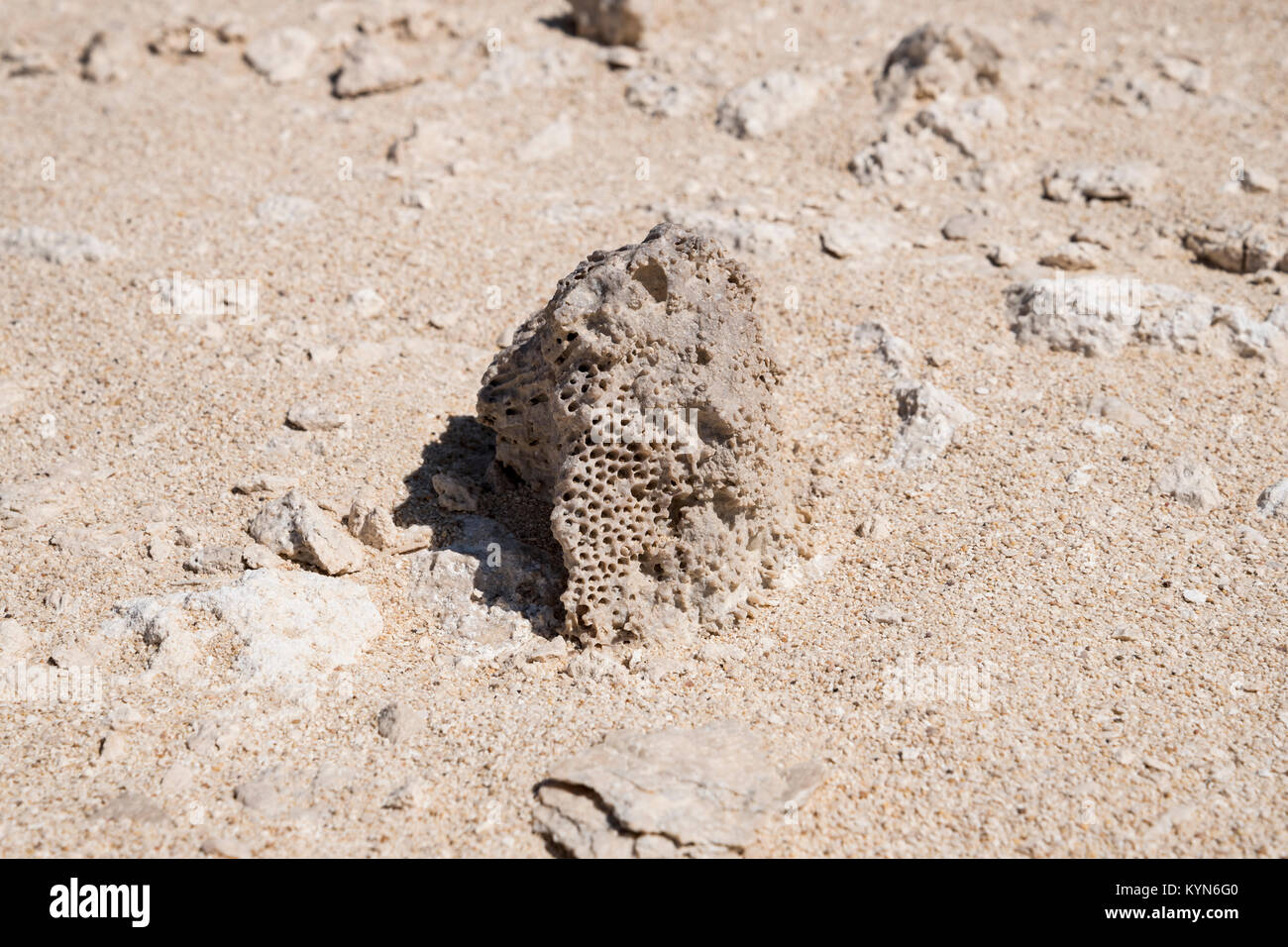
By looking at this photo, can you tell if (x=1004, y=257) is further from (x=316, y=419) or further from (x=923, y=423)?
(x=316, y=419)

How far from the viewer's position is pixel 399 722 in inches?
179

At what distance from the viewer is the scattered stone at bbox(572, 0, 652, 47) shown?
958cm

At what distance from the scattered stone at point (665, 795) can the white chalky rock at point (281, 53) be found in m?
7.49

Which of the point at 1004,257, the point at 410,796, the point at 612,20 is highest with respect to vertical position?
the point at 612,20

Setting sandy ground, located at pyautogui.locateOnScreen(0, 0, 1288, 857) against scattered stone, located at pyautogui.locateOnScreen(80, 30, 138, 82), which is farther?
scattered stone, located at pyautogui.locateOnScreen(80, 30, 138, 82)

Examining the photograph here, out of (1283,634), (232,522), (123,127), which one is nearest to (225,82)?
(123,127)

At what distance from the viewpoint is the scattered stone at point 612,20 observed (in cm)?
958

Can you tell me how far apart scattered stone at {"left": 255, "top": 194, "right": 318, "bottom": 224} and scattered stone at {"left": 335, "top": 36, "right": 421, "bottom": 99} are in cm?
173

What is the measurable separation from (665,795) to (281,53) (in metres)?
8.12

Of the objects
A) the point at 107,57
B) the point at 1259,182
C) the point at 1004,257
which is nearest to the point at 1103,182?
the point at 1259,182

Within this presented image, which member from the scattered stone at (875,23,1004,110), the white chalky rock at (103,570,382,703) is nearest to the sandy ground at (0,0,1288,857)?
the white chalky rock at (103,570,382,703)

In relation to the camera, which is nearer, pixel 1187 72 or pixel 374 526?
pixel 374 526

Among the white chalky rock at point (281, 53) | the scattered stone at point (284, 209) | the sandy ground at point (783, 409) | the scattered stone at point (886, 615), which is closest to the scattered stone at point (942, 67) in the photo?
the sandy ground at point (783, 409)

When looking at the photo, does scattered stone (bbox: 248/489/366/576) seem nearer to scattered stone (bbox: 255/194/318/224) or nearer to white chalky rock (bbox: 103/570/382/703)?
white chalky rock (bbox: 103/570/382/703)
